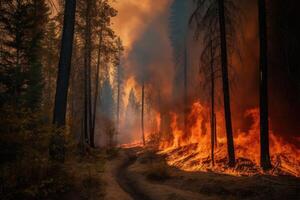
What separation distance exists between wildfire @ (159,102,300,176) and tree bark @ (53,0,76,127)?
10.7 metres

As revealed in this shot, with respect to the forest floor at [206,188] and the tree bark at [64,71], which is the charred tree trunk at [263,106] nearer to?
the forest floor at [206,188]

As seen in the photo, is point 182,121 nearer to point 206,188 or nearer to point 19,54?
point 19,54

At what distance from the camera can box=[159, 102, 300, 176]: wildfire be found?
15.8 meters

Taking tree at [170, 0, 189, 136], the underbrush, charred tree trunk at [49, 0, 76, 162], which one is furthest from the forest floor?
tree at [170, 0, 189, 136]

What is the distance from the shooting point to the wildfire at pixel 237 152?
15.8 meters

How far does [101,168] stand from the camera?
10.2 m

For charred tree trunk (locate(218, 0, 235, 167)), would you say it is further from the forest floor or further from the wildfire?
the forest floor

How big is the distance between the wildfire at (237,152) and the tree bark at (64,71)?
10.7 meters

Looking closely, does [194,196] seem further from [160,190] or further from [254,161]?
[254,161]

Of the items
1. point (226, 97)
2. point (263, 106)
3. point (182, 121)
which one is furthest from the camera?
point (182, 121)

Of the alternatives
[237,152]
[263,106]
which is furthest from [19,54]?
[263,106]

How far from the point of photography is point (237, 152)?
63.3 ft

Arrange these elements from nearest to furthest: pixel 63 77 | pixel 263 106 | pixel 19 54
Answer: pixel 63 77 < pixel 263 106 < pixel 19 54

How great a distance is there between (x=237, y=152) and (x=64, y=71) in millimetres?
13586
